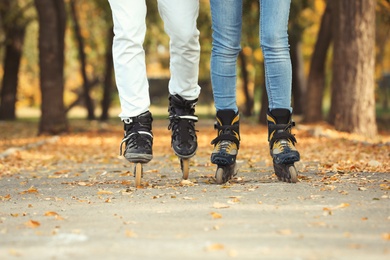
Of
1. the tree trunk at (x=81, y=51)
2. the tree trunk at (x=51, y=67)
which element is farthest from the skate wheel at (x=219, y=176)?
the tree trunk at (x=81, y=51)

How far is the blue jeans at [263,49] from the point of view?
5.91 metres

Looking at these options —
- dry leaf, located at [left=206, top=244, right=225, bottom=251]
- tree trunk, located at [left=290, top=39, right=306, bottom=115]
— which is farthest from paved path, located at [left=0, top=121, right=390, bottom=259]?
tree trunk, located at [left=290, top=39, right=306, bottom=115]

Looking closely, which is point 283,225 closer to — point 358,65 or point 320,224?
point 320,224

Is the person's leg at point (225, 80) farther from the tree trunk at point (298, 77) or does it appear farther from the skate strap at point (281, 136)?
the tree trunk at point (298, 77)

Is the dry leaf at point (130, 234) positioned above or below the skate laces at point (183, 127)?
below

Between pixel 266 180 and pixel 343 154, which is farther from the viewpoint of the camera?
pixel 343 154

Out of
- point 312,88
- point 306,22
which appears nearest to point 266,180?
point 312,88

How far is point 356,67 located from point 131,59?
924 centimetres

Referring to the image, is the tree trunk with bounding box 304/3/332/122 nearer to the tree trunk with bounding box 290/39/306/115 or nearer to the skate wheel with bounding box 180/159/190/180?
the tree trunk with bounding box 290/39/306/115

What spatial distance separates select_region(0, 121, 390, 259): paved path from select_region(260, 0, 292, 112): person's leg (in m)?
0.61

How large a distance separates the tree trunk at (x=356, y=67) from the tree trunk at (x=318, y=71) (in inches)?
215

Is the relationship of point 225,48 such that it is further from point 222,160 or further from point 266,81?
point 222,160

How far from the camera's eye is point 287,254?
11.5ft

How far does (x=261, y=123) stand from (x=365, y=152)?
12.4m
